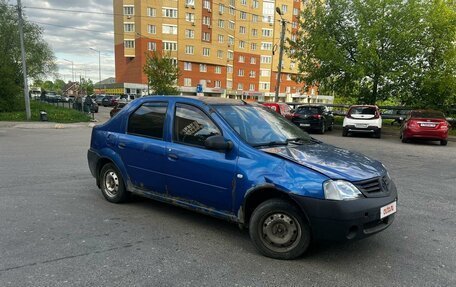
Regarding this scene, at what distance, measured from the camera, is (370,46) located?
20.5 metres

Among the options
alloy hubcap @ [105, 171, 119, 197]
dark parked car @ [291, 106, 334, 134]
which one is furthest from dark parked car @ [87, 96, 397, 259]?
dark parked car @ [291, 106, 334, 134]

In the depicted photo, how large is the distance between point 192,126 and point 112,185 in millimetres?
1915

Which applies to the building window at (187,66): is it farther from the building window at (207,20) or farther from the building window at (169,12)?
the building window at (169,12)

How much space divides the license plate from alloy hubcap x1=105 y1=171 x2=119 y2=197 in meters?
3.69

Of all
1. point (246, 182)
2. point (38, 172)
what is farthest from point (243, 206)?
point (38, 172)

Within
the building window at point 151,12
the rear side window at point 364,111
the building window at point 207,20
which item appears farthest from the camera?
the building window at point 207,20

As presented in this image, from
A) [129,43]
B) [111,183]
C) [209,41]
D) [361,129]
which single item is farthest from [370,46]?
[129,43]

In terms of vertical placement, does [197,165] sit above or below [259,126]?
below

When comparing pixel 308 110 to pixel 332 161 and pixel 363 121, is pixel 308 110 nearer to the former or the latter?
pixel 363 121

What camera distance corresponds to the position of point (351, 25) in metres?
23.2

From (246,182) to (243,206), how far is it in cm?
28

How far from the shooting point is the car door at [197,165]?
411 cm

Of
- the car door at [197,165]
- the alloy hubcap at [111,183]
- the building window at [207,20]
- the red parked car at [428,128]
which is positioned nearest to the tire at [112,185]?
the alloy hubcap at [111,183]

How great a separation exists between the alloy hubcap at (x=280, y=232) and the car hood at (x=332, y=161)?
592mm
